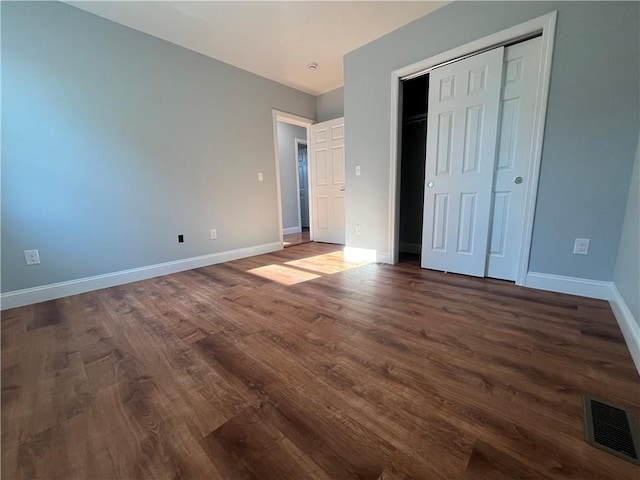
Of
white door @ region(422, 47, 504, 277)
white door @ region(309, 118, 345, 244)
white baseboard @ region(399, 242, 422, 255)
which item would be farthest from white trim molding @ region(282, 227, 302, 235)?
white door @ region(422, 47, 504, 277)

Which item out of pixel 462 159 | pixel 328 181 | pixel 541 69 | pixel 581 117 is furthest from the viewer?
pixel 328 181

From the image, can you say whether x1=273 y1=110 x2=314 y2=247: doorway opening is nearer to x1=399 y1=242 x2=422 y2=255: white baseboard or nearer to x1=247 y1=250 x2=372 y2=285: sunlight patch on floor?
Answer: x1=247 y1=250 x2=372 y2=285: sunlight patch on floor

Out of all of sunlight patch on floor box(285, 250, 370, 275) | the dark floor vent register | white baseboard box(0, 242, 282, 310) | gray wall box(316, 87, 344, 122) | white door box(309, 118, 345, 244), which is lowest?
the dark floor vent register

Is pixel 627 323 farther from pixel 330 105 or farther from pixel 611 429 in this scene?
pixel 330 105

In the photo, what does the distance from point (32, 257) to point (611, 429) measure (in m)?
3.68

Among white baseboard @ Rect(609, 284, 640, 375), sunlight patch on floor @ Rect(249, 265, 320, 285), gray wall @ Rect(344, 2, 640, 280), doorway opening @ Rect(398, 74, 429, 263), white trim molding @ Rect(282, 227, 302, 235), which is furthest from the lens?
white trim molding @ Rect(282, 227, 302, 235)

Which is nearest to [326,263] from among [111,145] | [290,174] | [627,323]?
[627,323]

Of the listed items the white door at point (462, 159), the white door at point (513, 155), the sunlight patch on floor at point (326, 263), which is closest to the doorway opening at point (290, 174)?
the sunlight patch on floor at point (326, 263)

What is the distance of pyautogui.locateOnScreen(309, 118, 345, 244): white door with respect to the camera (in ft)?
13.2

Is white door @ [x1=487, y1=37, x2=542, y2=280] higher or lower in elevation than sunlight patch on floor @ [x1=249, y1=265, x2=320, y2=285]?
higher

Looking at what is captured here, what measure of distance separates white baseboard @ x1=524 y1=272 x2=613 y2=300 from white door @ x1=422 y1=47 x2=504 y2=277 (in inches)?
15.4

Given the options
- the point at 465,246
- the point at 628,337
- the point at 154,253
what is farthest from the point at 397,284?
the point at 154,253

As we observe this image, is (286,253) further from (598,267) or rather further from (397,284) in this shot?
(598,267)

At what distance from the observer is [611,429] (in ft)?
2.89
